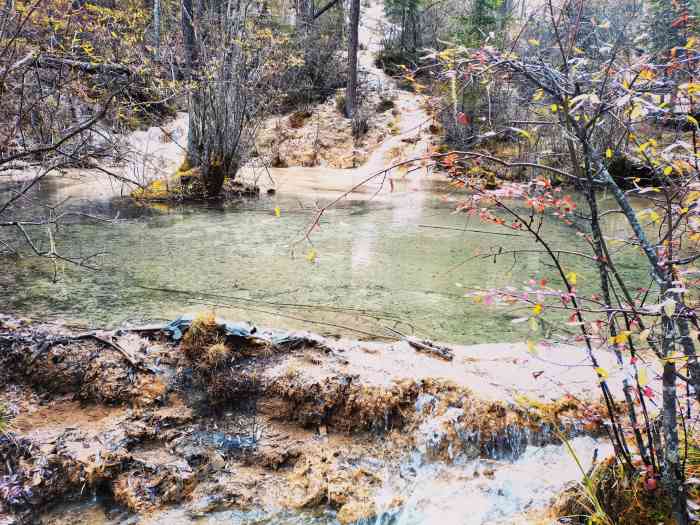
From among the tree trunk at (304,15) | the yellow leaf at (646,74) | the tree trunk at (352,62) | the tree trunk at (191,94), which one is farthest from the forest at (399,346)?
the tree trunk at (304,15)

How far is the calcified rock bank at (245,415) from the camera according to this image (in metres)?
2.77

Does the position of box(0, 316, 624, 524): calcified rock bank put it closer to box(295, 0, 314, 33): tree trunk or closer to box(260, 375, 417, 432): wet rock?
box(260, 375, 417, 432): wet rock

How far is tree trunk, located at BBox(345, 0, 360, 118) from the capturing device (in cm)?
1916

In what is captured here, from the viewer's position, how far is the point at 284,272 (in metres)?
5.70

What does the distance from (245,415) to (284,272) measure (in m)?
2.57

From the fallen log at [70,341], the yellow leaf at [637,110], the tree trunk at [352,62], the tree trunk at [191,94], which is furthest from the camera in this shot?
the tree trunk at [352,62]

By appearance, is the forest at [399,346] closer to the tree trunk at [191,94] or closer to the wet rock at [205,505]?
the wet rock at [205,505]

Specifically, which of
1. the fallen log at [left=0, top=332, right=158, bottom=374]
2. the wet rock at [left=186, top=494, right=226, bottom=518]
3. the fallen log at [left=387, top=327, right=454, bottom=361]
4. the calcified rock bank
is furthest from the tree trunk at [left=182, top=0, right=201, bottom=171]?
the wet rock at [left=186, top=494, right=226, bottom=518]

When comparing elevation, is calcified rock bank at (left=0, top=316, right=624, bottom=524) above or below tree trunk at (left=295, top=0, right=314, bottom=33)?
below

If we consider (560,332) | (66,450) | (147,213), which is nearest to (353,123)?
(147,213)

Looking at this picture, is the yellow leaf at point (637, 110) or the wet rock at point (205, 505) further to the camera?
the wet rock at point (205, 505)

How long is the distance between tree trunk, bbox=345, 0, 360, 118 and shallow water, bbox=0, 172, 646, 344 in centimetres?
1171

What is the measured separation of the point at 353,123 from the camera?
19125mm

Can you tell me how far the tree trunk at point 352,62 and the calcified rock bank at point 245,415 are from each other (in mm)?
17070
